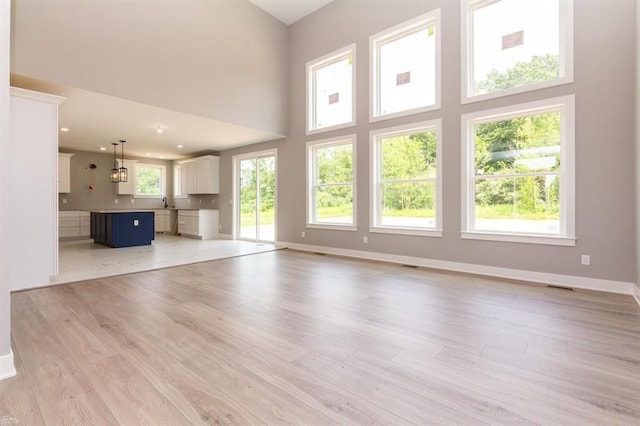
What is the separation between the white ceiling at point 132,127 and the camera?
4.39 m

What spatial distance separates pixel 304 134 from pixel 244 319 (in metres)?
4.77

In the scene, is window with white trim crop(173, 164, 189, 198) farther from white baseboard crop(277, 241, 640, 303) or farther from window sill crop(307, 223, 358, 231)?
white baseboard crop(277, 241, 640, 303)

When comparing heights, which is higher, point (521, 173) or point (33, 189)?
point (521, 173)

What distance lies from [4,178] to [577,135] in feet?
17.4

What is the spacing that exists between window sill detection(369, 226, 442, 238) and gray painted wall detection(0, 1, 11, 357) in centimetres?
467

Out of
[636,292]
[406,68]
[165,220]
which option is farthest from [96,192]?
[636,292]

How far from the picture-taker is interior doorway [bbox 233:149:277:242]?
7477 millimetres

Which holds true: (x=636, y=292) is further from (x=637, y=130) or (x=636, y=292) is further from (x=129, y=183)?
(x=129, y=183)

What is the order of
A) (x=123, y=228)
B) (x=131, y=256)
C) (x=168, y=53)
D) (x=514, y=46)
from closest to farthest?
(x=514, y=46)
(x=168, y=53)
(x=131, y=256)
(x=123, y=228)

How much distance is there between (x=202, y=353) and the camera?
6.59 ft

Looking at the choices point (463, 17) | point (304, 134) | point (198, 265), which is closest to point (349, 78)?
point (304, 134)

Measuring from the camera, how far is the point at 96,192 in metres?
8.71

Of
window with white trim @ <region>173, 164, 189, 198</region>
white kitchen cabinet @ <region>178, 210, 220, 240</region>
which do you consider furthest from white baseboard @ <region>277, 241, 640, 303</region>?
window with white trim @ <region>173, 164, 189, 198</region>

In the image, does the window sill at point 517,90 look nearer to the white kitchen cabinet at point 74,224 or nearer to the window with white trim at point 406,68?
the window with white trim at point 406,68
